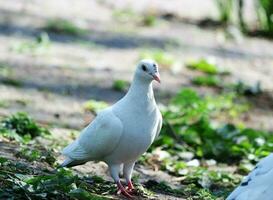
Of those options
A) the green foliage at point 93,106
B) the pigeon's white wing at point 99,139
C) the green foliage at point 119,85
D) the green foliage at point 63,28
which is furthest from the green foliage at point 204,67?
the pigeon's white wing at point 99,139

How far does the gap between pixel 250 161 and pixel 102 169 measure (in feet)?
5.08

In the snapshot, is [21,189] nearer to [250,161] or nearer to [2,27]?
[250,161]

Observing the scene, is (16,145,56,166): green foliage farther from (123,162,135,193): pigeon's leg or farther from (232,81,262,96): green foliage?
(232,81,262,96): green foliage

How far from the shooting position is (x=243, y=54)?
13.4 metres

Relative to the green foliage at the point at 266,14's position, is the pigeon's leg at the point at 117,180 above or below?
above

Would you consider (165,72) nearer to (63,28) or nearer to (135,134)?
(63,28)

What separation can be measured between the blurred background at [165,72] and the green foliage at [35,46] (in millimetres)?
14

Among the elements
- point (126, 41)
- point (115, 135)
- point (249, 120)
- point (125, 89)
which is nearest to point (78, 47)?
point (126, 41)

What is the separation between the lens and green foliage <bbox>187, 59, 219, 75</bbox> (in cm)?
1194

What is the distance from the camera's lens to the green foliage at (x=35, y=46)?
39.0 ft

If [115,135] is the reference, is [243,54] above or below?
below

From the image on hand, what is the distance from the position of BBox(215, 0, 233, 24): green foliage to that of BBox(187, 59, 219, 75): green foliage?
9.79 ft

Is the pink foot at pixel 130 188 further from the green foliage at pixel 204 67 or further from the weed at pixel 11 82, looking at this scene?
the green foliage at pixel 204 67

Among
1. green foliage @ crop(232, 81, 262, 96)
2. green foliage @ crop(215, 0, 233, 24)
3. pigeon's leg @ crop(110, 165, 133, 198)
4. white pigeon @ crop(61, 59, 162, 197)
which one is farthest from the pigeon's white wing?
green foliage @ crop(215, 0, 233, 24)
